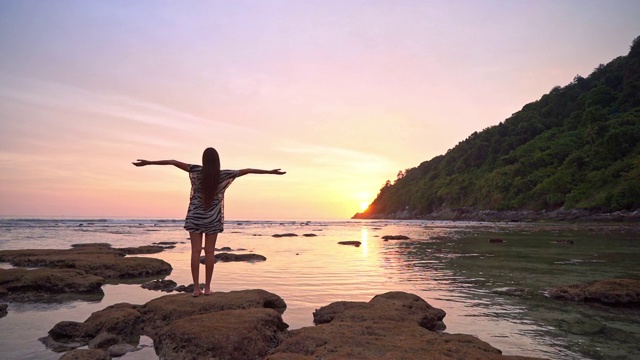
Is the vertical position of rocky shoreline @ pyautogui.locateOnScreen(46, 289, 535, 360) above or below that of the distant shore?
below

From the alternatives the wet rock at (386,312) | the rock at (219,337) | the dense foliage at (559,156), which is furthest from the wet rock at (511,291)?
the dense foliage at (559,156)

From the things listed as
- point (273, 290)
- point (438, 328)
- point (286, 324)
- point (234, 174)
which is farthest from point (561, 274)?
point (234, 174)

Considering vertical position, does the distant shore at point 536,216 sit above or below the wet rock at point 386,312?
above

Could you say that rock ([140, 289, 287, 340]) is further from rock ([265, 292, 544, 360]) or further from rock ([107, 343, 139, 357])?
rock ([265, 292, 544, 360])

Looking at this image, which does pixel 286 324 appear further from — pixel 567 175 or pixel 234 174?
pixel 567 175

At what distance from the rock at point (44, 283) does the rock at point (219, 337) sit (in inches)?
227

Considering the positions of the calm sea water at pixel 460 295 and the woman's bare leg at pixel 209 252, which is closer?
the calm sea water at pixel 460 295

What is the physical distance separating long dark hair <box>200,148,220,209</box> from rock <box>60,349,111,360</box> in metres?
3.25

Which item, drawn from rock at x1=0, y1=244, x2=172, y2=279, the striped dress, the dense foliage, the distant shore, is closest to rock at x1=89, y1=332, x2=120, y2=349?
the striped dress

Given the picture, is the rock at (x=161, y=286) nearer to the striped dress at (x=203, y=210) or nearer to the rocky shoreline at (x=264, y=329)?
the rocky shoreline at (x=264, y=329)

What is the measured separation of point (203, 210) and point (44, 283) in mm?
5747

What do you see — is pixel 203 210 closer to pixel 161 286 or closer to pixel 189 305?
pixel 189 305

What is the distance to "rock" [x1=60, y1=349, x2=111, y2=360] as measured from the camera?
202 inches

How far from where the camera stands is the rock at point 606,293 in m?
8.81
